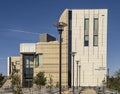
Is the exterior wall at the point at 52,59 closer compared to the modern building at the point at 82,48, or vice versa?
the exterior wall at the point at 52,59

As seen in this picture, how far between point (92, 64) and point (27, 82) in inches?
1037

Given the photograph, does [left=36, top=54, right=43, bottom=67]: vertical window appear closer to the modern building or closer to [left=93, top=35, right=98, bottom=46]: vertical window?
the modern building

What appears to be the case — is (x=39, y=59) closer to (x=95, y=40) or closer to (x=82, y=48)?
(x=82, y=48)

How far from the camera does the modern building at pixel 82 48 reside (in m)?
99.4

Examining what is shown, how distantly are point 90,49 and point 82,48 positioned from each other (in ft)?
9.47

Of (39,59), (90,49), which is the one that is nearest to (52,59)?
(39,59)

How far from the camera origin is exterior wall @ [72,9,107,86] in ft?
328

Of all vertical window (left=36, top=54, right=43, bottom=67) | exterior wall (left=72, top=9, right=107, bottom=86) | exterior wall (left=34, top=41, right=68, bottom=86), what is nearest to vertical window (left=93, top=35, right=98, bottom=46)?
exterior wall (left=72, top=9, right=107, bottom=86)

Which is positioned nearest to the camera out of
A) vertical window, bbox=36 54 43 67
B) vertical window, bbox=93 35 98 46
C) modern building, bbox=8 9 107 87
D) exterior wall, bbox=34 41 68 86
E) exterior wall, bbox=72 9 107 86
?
exterior wall, bbox=34 41 68 86

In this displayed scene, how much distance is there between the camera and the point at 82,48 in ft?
331

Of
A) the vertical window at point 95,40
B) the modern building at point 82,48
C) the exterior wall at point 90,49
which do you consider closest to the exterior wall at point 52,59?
the modern building at point 82,48

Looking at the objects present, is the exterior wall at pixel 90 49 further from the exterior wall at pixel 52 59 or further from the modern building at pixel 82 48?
the exterior wall at pixel 52 59

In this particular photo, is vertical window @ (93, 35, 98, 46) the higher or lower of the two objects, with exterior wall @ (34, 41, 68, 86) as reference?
higher

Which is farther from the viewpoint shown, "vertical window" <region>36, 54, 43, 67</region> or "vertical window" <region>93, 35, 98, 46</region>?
"vertical window" <region>36, 54, 43, 67</region>
